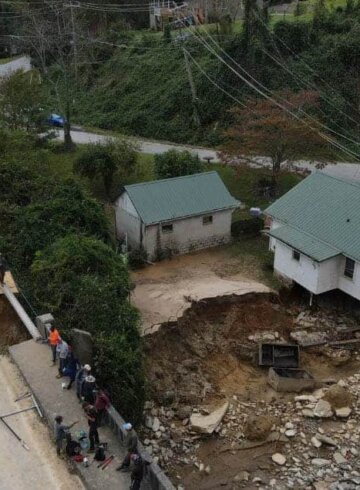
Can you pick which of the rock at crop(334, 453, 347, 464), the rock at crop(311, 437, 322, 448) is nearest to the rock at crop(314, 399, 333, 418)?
the rock at crop(311, 437, 322, 448)

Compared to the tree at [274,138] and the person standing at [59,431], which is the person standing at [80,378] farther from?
the tree at [274,138]

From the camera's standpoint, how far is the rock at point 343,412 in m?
22.1

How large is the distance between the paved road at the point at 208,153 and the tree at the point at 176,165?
383 cm

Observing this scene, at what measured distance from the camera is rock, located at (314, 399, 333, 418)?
72.1 feet

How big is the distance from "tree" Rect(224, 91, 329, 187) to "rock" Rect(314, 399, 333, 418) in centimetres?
1722

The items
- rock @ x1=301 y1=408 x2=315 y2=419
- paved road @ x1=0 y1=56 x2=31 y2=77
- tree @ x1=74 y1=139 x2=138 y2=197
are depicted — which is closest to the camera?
rock @ x1=301 y1=408 x2=315 y2=419

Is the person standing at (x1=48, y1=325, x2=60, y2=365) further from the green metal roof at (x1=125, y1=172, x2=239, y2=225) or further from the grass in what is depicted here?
the grass

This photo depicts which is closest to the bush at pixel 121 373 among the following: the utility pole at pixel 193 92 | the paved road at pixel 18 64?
the utility pole at pixel 193 92

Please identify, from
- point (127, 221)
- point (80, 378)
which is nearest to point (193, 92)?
point (127, 221)

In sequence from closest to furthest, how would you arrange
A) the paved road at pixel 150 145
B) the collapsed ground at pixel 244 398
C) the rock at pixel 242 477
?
the rock at pixel 242 477 → the collapsed ground at pixel 244 398 → the paved road at pixel 150 145

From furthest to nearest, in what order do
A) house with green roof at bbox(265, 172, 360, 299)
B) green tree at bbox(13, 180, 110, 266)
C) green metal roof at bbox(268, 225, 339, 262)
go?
house with green roof at bbox(265, 172, 360, 299) < green metal roof at bbox(268, 225, 339, 262) < green tree at bbox(13, 180, 110, 266)

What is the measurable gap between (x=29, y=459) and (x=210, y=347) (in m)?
11.9

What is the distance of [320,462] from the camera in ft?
65.8

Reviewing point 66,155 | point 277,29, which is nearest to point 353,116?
point 277,29
